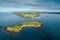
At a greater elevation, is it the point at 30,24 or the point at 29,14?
the point at 29,14

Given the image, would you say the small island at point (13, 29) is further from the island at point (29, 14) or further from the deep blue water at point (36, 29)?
the island at point (29, 14)

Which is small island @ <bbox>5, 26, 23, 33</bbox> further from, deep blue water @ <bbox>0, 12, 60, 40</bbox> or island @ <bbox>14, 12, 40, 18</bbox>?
island @ <bbox>14, 12, 40, 18</bbox>

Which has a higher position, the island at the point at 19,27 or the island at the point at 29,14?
the island at the point at 29,14

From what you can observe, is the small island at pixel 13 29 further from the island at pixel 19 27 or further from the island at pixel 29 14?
the island at pixel 29 14

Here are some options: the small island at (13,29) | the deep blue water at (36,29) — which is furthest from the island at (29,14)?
the small island at (13,29)

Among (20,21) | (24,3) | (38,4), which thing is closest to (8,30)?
(20,21)

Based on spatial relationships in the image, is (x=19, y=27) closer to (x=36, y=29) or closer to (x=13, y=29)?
(x=13, y=29)

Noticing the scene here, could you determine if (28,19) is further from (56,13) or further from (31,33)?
(56,13)

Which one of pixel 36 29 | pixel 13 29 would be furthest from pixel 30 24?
pixel 13 29
